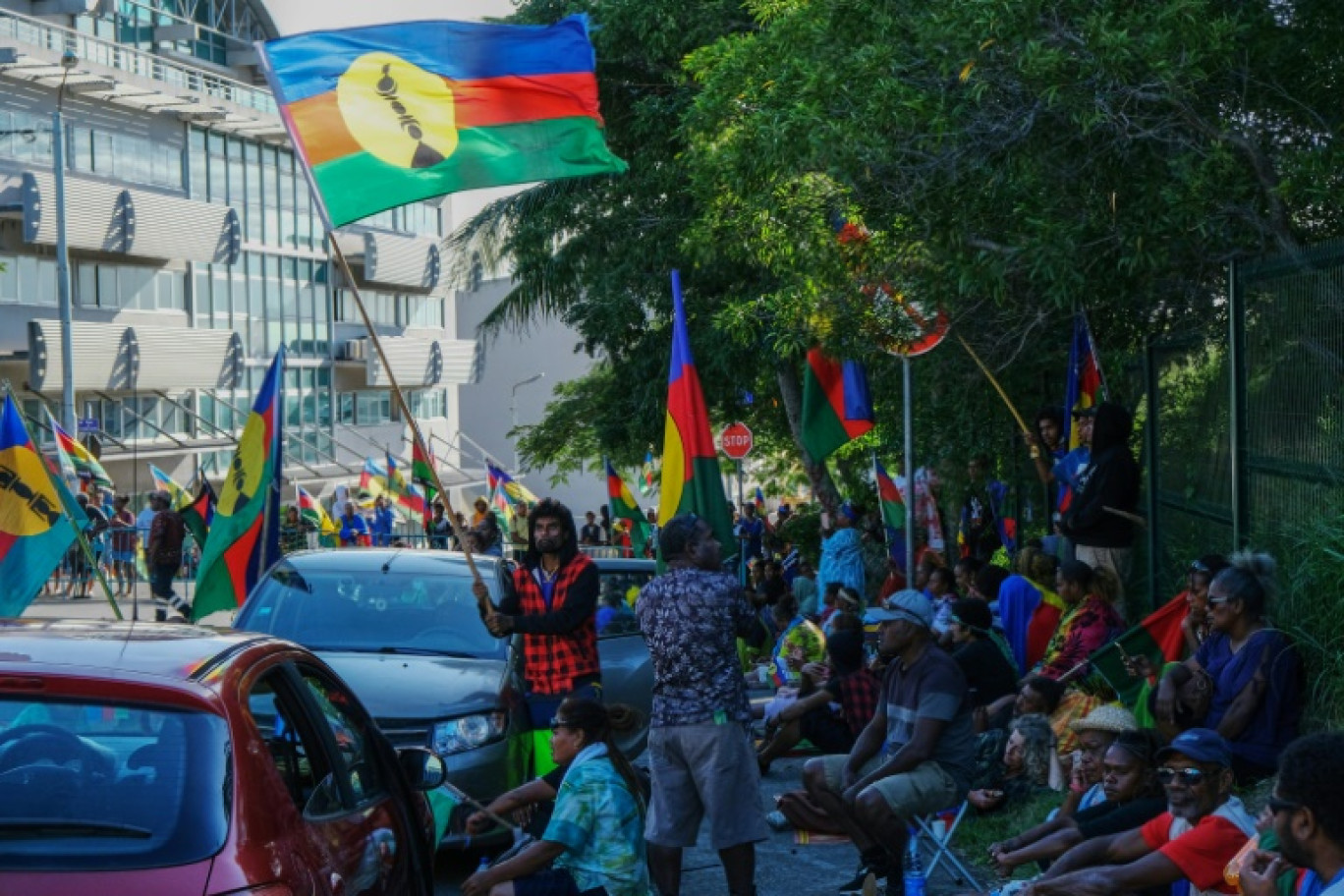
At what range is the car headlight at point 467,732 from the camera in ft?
31.3

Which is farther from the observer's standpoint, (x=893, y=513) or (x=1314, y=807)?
(x=893, y=513)

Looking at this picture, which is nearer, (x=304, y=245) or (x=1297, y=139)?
(x=1297, y=139)

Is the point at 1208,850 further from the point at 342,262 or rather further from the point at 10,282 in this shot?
the point at 10,282

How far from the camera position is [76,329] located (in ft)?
149

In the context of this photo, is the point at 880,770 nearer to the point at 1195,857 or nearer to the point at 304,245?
the point at 1195,857

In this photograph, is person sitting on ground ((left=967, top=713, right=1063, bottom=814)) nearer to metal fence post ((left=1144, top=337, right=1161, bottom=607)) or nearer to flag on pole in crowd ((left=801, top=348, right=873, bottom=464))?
metal fence post ((left=1144, top=337, right=1161, bottom=607))

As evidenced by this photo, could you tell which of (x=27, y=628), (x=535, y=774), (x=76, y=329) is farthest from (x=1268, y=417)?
(x=76, y=329)

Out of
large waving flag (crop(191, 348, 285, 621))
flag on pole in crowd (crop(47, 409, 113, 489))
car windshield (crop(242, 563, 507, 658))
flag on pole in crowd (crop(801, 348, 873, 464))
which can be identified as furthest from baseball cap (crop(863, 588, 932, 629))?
flag on pole in crowd (crop(47, 409, 113, 489))

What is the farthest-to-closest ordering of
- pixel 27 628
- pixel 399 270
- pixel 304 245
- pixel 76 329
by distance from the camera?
pixel 399 270 < pixel 304 245 < pixel 76 329 < pixel 27 628

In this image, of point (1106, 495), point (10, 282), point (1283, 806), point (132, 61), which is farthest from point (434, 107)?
point (132, 61)

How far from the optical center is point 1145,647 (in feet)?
32.8

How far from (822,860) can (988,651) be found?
1.79 m

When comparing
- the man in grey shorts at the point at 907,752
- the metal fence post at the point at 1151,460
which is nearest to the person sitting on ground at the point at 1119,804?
the man in grey shorts at the point at 907,752

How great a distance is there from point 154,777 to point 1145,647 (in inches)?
258
